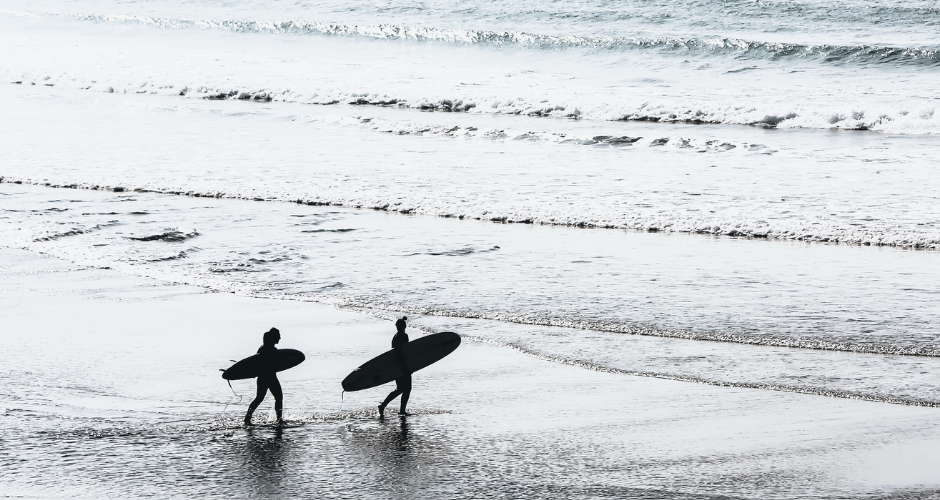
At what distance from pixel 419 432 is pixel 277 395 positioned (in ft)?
3.32

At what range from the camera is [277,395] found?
25.1ft

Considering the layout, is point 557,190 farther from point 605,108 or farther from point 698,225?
point 605,108

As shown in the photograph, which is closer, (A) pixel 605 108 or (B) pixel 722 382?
(B) pixel 722 382

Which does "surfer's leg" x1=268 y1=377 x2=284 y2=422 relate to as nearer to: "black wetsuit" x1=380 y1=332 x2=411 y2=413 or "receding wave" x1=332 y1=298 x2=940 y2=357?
"black wetsuit" x1=380 y1=332 x2=411 y2=413

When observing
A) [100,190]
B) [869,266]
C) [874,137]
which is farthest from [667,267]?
[874,137]

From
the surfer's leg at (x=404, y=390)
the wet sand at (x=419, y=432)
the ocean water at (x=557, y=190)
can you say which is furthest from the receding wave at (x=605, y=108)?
the surfer's leg at (x=404, y=390)

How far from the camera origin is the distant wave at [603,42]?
36781 mm

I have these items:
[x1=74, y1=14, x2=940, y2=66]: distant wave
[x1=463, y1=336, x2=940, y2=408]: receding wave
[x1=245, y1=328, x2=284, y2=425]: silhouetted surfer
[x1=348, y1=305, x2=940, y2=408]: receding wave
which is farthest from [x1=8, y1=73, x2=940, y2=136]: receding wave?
[x1=245, y1=328, x2=284, y2=425]: silhouetted surfer

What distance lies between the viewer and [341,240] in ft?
47.1

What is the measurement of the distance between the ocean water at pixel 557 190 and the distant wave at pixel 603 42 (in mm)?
205

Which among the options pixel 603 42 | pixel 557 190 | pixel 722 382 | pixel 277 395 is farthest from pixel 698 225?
pixel 603 42

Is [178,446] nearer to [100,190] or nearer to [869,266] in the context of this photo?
[869,266]

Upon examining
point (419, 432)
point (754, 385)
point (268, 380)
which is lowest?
point (754, 385)

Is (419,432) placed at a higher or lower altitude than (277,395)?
lower
